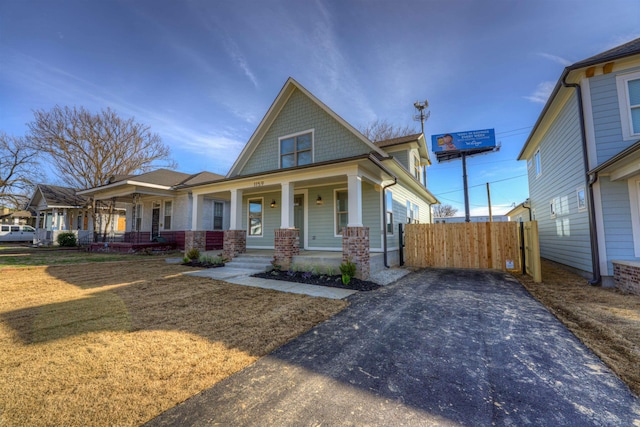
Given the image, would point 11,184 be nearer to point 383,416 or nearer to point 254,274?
point 254,274

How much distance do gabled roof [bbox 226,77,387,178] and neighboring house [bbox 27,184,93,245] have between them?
16.1 metres

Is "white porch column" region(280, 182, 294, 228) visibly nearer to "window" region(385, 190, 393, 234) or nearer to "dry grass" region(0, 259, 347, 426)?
"dry grass" region(0, 259, 347, 426)

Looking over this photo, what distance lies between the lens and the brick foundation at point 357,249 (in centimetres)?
672

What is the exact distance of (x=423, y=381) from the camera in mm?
2332

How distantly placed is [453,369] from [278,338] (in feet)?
6.54

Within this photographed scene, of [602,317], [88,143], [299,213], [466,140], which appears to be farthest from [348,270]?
[88,143]

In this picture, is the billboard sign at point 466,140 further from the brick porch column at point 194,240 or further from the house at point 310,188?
the brick porch column at point 194,240

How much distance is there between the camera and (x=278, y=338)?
3217 millimetres

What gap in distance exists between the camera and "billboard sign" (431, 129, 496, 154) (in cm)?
1883

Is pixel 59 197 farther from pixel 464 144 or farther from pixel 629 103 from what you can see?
pixel 464 144

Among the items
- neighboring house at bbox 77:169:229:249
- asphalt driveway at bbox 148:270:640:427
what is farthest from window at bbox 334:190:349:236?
neighboring house at bbox 77:169:229:249

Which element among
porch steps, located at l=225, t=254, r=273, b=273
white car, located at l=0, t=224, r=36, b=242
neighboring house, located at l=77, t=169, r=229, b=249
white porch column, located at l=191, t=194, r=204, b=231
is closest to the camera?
porch steps, located at l=225, t=254, r=273, b=273

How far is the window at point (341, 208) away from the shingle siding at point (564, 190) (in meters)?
6.82

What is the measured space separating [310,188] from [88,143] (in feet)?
63.5
